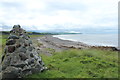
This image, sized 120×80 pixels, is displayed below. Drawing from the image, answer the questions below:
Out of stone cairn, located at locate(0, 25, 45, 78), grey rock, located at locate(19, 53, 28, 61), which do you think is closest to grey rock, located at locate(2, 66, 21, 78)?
stone cairn, located at locate(0, 25, 45, 78)

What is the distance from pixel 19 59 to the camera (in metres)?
8.56

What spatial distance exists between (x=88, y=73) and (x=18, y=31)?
5932 mm

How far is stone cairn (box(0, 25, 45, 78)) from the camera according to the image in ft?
26.9

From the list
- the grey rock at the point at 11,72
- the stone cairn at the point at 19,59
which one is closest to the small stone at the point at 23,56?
the stone cairn at the point at 19,59

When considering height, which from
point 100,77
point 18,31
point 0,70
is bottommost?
point 100,77

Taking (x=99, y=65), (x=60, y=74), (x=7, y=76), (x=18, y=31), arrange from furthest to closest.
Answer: (x=99, y=65) < (x=18, y=31) < (x=60, y=74) < (x=7, y=76)

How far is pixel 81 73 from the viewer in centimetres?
919

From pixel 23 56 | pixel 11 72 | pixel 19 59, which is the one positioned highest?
pixel 23 56

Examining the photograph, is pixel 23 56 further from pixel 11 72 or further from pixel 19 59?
pixel 11 72

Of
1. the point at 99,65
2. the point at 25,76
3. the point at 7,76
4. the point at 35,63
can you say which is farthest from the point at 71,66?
the point at 7,76

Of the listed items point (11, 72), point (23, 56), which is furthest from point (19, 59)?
point (11, 72)

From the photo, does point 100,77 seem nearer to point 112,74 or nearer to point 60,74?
point 112,74

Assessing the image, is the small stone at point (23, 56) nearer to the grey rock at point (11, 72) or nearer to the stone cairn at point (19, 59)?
the stone cairn at point (19, 59)

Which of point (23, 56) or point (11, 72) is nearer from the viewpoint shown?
point (11, 72)
